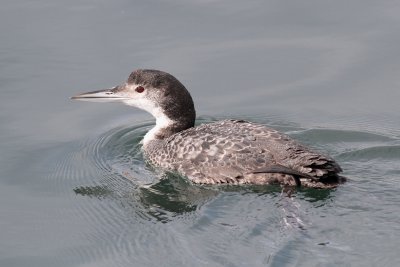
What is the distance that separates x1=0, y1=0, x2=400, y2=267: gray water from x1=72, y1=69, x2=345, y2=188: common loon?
0.18 metres

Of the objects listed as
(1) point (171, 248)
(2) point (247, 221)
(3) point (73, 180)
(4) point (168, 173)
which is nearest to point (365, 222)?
(2) point (247, 221)

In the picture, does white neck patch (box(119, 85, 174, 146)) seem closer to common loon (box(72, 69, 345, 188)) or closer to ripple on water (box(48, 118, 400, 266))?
common loon (box(72, 69, 345, 188))

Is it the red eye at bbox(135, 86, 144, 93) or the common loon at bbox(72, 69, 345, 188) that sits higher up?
the red eye at bbox(135, 86, 144, 93)

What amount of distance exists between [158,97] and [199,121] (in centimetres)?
106

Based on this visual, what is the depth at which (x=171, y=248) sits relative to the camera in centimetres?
925

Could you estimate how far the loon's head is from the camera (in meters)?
11.6

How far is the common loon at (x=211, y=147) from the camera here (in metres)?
10.2

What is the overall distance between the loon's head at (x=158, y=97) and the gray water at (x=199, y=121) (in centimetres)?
59

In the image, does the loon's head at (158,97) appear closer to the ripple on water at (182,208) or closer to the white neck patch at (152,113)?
the white neck patch at (152,113)

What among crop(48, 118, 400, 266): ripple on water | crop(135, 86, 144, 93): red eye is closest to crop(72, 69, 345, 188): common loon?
crop(135, 86, 144, 93): red eye

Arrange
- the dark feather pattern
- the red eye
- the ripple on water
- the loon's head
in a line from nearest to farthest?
the ripple on water
the dark feather pattern
the loon's head
the red eye

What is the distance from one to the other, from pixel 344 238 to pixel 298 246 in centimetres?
45

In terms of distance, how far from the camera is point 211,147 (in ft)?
35.4

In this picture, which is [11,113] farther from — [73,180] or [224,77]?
[224,77]
